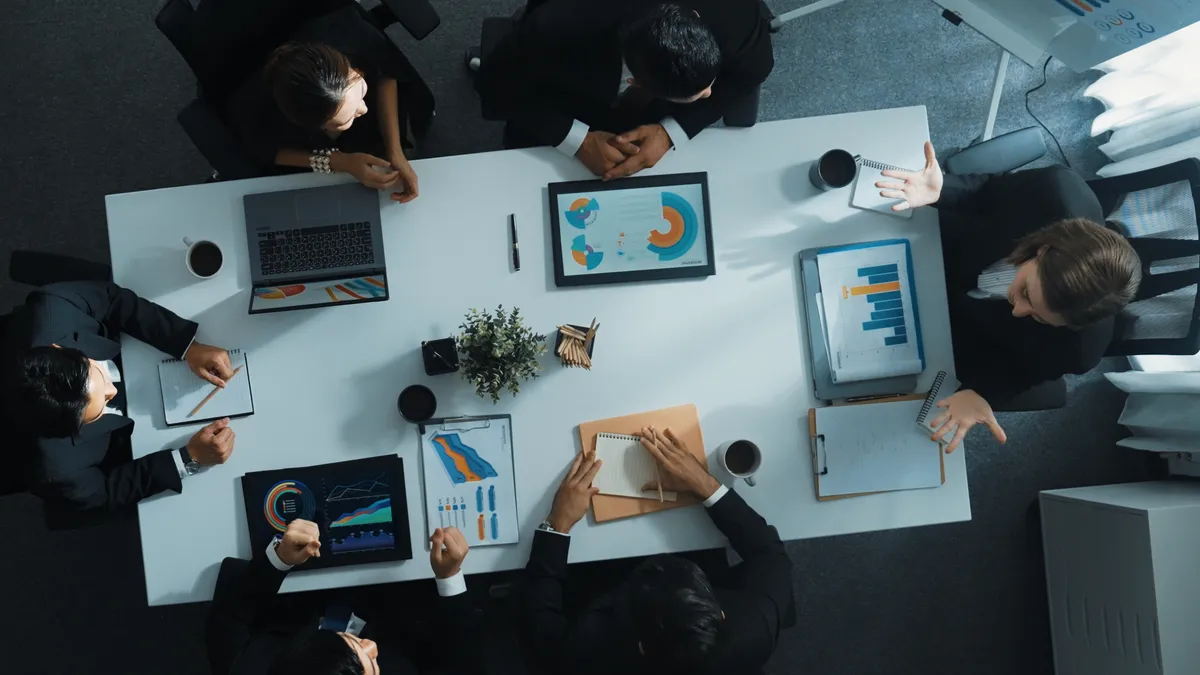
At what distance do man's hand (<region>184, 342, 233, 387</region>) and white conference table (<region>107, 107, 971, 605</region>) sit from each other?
47 millimetres

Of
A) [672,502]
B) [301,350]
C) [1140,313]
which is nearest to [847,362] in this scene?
[672,502]

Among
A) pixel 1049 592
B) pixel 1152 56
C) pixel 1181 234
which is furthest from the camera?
pixel 1049 592

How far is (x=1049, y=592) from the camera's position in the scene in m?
2.48

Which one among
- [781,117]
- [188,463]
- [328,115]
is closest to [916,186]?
[781,117]

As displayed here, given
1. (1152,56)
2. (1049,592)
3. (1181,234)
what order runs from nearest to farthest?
(1181,234), (1152,56), (1049,592)

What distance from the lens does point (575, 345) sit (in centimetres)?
176

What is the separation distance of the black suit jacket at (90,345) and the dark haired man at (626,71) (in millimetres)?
987

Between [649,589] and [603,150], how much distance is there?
0.97 m

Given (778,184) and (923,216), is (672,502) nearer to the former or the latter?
(778,184)

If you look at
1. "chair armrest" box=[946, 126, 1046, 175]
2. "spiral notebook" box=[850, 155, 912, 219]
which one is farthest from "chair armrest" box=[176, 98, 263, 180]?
"chair armrest" box=[946, 126, 1046, 175]

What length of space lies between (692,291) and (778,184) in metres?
0.33

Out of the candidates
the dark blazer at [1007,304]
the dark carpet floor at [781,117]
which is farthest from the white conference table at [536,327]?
the dark carpet floor at [781,117]

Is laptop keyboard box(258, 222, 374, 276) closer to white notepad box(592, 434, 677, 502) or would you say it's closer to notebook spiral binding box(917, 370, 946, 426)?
white notepad box(592, 434, 677, 502)

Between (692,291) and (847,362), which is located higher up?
(692,291)
